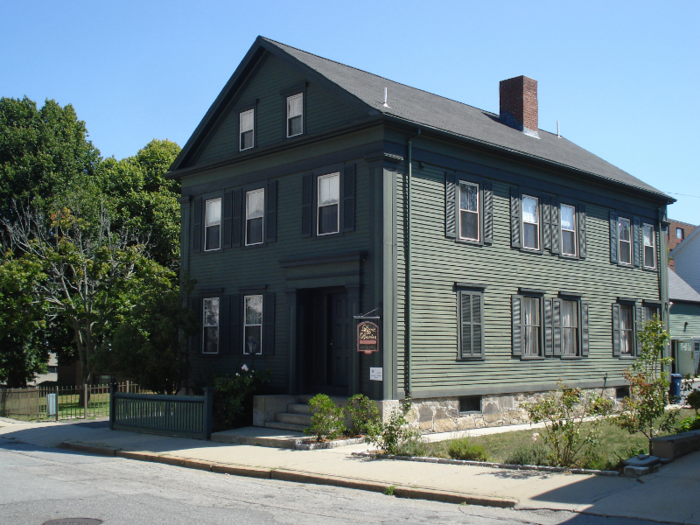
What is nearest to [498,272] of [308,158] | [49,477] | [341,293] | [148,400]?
[341,293]

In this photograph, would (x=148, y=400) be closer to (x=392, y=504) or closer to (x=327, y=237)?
(x=327, y=237)

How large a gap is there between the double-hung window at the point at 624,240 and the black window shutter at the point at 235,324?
40.4 ft

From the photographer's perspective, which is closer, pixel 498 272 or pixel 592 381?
pixel 498 272

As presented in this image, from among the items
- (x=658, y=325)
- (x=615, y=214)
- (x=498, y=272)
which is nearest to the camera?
(x=658, y=325)

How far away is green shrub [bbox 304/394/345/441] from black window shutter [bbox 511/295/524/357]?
635 centimetres

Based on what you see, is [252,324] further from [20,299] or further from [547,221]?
[20,299]

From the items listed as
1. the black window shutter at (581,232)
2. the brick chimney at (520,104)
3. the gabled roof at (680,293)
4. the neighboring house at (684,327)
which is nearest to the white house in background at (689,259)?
the gabled roof at (680,293)

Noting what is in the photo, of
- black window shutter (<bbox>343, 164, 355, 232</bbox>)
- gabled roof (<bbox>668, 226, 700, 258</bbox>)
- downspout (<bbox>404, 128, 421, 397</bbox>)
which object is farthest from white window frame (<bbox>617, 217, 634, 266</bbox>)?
gabled roof (<bbox>668, 226, 700, 258</bbox>)

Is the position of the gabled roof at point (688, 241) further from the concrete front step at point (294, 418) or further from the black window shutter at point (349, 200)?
the concrete front step at point (294, 418)

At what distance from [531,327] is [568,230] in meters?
3.46

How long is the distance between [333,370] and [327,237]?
3.27 m

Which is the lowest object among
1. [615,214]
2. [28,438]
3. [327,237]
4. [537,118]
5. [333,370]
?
[28,438]

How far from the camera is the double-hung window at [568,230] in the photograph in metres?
21.2

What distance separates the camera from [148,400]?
1777 cm
